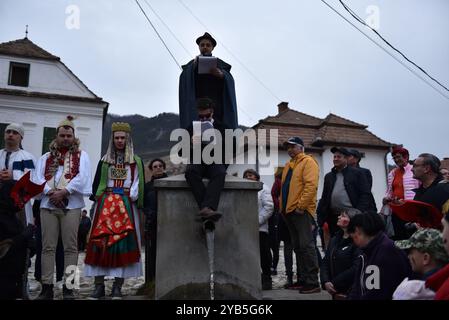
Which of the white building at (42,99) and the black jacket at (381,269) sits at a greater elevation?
the white building at (42,99)

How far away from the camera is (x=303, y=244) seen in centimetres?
514

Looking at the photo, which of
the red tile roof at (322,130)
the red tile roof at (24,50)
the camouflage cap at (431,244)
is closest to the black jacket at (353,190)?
the camouflage cap at (431,244)

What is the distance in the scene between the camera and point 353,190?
208 inches

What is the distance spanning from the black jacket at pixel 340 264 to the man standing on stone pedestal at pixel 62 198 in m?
2.74

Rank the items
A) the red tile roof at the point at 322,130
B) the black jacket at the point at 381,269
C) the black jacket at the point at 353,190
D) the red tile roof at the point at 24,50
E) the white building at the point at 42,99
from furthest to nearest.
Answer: the red tile roof at the point at 322,130
the red tile roof at the point at 24,50
the white building at the point at 42,99
the black jacket at the point at 353,190
the black jacket at the point at 381,269

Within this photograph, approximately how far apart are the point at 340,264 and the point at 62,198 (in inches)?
119

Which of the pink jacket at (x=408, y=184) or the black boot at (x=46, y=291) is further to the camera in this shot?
the pink jacket at (x=408, y=184)

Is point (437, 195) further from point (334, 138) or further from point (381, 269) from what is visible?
point (334, 138)

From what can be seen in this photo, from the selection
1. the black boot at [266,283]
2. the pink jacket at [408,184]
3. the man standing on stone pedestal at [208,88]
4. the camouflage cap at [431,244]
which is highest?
the man standing on stone pedestal at [208,88]

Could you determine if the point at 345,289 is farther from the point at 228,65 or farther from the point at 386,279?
the point at 228,65

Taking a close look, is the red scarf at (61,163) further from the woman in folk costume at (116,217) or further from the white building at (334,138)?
the white building at (334,138)

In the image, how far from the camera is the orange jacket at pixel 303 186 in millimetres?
5094

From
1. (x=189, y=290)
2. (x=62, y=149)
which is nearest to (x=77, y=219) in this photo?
(x=62, y=149)
